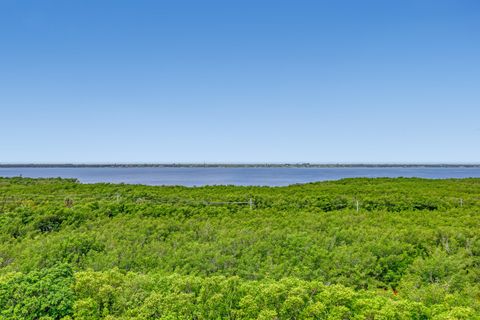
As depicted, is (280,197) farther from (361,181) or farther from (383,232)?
(361,181)

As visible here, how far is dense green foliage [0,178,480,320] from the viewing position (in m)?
5.68

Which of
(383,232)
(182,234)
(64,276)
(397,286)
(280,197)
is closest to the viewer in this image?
(64,276)

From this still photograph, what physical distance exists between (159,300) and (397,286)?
5.86 m

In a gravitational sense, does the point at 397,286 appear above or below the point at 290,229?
below

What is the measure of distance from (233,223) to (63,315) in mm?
7265

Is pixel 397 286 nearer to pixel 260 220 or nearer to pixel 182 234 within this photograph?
pixel 260 220

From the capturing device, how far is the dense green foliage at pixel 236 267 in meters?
5.68

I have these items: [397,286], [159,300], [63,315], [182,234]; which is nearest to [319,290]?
[159,300]

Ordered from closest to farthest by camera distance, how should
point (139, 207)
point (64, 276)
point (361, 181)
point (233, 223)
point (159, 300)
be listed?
point (159, 300) → point (64, 276) → point (233, 223) → point (139, 207) → point (361, 181)

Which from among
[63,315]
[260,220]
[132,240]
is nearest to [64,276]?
[63,315]

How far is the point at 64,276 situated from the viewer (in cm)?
665

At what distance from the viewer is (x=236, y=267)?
8336 millimetres

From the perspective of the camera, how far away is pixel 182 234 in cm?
1108

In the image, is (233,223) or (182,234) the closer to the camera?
(182,234)
